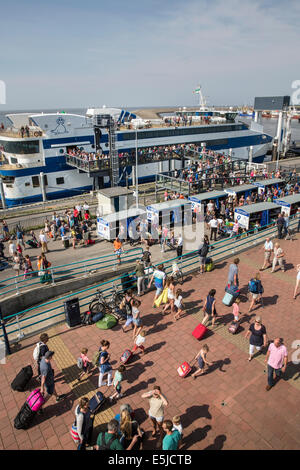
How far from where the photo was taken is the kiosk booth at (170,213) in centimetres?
2106

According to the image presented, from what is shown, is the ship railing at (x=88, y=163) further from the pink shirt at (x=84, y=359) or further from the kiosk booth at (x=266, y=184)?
the pink shirt at (x=84, y=359)

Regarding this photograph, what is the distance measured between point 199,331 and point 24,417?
491 cm

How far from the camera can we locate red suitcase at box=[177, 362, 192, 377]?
25.7 feet

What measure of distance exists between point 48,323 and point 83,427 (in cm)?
484

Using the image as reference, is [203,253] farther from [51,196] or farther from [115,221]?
[51,196]

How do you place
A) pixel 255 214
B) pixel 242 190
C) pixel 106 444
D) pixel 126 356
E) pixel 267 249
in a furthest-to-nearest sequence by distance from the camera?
1. pixel 242 190
2. pixel 255 214
3. pixel 267 249
4. pixel 126 356
5. pixel 106 444

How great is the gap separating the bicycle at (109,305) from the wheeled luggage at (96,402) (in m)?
3.48

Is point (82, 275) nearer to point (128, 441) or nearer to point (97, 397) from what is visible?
point (97, 397)

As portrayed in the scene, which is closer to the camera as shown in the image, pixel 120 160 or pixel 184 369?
pixel 184 369

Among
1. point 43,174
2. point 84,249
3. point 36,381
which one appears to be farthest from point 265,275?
point 43,174

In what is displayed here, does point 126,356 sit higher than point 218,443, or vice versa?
point 126,356

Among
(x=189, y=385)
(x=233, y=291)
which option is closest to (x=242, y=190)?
→ (x=233, y=291)

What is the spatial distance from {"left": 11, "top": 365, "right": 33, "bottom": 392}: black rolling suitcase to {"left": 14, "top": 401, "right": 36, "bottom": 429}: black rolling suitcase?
91 cm

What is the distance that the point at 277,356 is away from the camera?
23.7 ft
